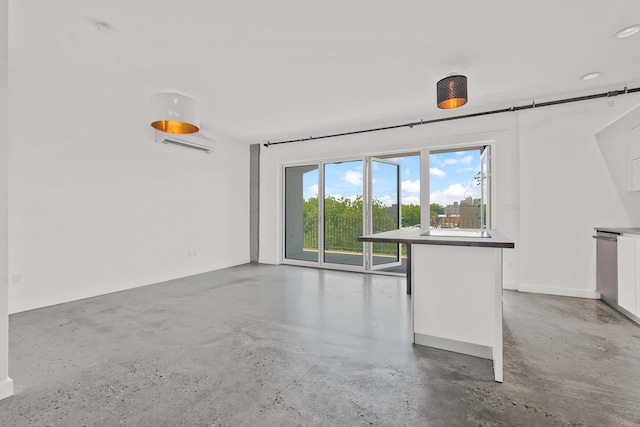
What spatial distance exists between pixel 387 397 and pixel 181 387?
1254 millimetres

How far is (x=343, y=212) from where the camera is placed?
18.7 feet

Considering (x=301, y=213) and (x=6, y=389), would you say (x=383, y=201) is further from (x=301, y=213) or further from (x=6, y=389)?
(x=6, y=389)

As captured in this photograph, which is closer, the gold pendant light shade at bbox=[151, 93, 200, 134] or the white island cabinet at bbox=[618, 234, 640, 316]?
the white island cabinet at bbox=[618, 234, 640, 316]

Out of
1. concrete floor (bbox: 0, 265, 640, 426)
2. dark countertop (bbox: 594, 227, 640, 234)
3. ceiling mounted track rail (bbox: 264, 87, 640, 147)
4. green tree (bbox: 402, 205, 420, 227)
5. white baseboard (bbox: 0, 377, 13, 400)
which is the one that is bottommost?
concrete floor (bbox: 0, 265, 640, 426)

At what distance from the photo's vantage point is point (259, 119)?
189 inches

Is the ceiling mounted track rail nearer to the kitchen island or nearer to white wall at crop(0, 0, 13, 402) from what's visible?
the kitchen island

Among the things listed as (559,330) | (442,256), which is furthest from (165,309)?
(559,330)

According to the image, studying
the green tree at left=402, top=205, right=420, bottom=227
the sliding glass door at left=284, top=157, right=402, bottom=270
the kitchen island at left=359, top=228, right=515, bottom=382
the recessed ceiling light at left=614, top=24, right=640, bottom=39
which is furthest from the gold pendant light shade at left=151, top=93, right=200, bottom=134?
the recessed ceiling light at left=614, top=24, right=640, bottom=39

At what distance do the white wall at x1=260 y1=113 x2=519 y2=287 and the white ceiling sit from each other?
38 cm

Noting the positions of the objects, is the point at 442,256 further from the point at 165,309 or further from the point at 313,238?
the point at 313,238

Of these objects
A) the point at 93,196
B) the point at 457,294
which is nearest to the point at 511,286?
the point at 457,294

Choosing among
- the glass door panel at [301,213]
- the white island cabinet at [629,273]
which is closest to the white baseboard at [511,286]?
the white island cabinet at [629,273]

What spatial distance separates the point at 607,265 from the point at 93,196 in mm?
6270

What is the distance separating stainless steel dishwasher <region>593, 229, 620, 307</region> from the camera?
321cm
